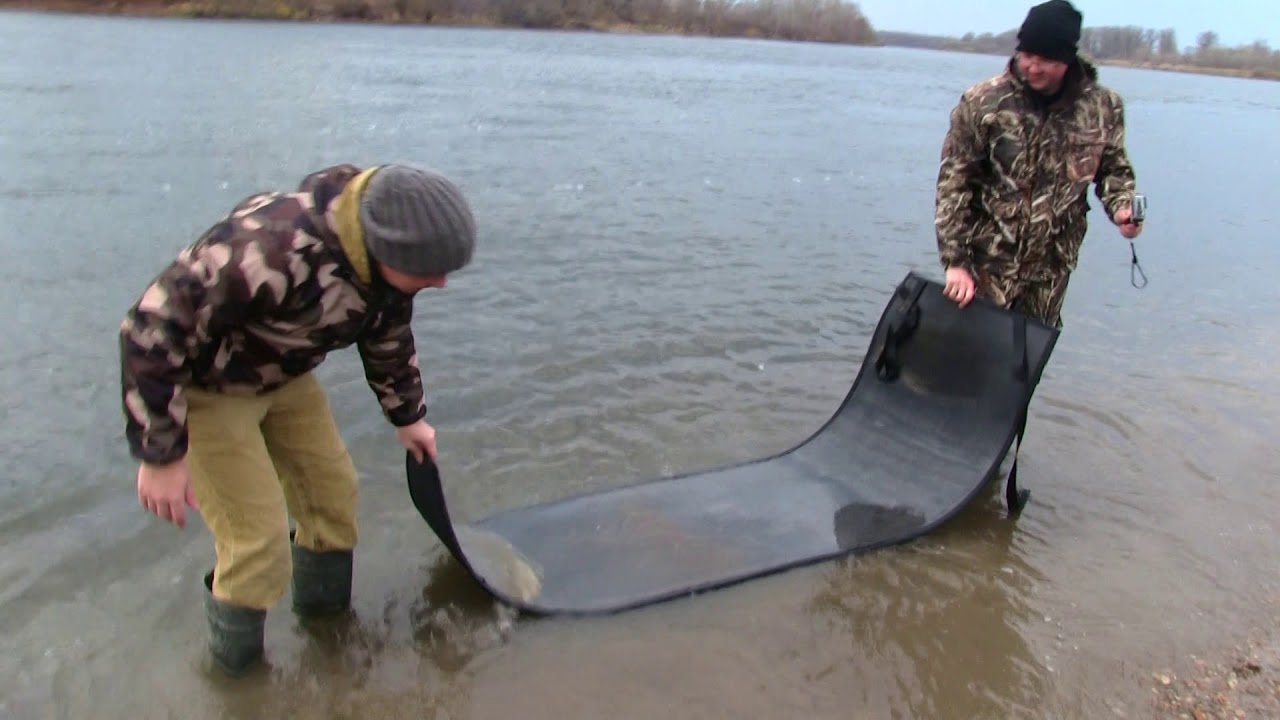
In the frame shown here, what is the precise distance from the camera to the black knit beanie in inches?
161

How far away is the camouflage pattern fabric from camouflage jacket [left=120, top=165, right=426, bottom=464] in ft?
9.53

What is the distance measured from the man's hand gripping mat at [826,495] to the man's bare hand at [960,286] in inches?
4.0

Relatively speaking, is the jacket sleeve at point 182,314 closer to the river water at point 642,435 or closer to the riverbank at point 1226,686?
the river water at point 642,435

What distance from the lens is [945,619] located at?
406cm

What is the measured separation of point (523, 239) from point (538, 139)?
663 centimetres

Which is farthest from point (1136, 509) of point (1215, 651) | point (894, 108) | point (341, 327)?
point (894, 108)

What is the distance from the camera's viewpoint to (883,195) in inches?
537

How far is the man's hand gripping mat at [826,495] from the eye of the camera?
4.09 meters

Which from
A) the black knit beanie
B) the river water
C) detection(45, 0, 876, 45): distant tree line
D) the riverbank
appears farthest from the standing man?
detection(45, 0, 876, 45): distant tree line

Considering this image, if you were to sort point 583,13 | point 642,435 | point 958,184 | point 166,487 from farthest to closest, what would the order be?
point 583,13, point 642,435, point 958,184, point 166,487

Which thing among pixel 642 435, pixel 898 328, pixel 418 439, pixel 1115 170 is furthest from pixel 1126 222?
pixel 418 439

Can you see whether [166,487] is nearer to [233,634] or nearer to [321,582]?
[233,634]

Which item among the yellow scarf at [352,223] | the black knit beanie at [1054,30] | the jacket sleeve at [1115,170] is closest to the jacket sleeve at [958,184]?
the black knit beanie at [1054,30]

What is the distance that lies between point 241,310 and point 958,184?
3340mm
